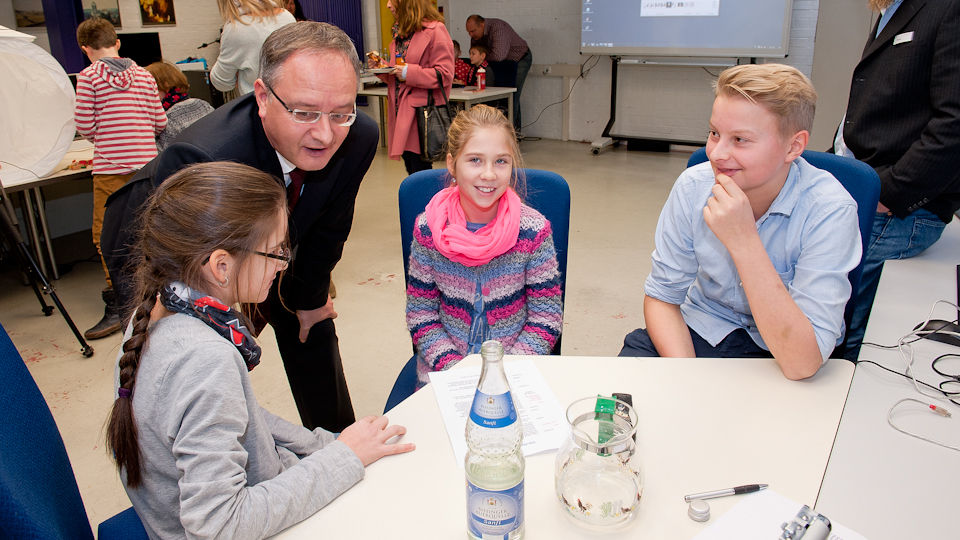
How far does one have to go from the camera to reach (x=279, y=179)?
1424 mm

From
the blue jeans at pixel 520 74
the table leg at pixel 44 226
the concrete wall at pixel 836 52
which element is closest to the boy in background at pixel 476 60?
the blue jeans at pixel 520 74

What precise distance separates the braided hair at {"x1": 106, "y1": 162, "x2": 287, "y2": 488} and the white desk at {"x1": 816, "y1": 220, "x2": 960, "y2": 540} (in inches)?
37.9

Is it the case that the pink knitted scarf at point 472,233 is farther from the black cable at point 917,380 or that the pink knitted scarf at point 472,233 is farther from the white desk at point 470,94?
the white desk at point 470,94

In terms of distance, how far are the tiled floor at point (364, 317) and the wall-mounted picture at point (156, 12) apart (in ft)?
10.6

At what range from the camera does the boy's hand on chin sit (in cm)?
125

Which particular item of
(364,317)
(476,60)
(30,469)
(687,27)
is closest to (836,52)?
(687,27)

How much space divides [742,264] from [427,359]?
2.53ft

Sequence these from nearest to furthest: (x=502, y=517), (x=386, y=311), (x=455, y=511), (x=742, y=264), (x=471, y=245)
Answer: (x=502, y=517) → (x=455, y=511) → (x=742, y=264) → (x=471, y=245) → (x=386, y=311)

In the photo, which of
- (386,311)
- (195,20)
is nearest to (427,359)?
(386,311)

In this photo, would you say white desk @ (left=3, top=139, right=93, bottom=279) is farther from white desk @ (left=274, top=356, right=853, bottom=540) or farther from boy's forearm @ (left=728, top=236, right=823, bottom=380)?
boy's forearm @ (left=728, top=236, right=823, bottom=380)

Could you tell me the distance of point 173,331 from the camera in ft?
2.96

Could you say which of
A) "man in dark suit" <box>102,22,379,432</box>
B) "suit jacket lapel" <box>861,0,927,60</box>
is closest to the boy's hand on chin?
"man in dark suit" <box>102,22,379,432</box>

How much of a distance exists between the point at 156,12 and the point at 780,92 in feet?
21.9

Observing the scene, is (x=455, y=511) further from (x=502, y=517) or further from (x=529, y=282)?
(x=529, y=282)
